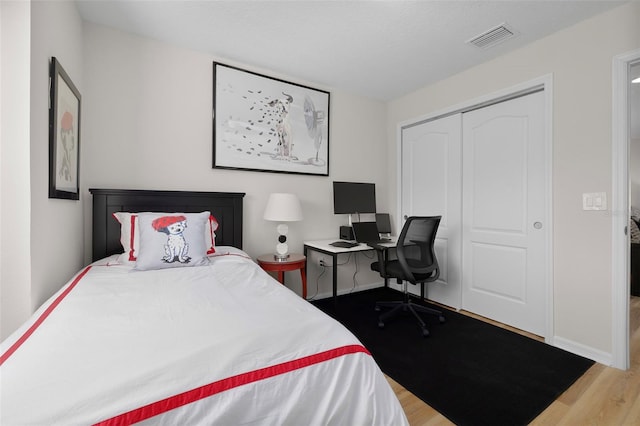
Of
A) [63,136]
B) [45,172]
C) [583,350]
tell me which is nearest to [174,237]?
[45,172]

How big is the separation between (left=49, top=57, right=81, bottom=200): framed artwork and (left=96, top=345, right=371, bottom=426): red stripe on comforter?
55.2 inches

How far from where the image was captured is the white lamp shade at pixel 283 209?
8.91 feet

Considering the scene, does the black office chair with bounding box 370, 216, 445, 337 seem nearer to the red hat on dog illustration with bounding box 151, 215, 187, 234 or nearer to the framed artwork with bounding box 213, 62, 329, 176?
the framed artwork with bounding box 213, 62, 329, 176

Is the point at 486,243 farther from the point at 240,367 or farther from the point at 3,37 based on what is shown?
the point at 3,37

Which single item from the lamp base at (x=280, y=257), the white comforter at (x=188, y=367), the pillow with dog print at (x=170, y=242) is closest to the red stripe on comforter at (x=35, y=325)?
the white comforter at (x=188, y=367)

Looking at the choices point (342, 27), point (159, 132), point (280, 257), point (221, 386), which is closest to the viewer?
point (221, 386)

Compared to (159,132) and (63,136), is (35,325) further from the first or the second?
(159,132)

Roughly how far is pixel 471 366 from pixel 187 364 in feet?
6.35

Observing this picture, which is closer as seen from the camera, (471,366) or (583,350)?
(471,366)

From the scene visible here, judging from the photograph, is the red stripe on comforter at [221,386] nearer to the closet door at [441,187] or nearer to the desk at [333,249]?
the desk at [333,249]

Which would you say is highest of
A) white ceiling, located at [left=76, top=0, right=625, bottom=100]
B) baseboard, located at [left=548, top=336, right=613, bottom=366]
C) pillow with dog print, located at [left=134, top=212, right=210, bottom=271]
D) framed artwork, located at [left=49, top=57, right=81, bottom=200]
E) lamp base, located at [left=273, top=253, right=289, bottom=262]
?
white ceiling, located at [left=76, top=0, right=625, bottom=100]

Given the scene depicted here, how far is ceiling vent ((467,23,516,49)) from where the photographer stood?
90.6 inches

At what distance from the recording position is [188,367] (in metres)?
0.79

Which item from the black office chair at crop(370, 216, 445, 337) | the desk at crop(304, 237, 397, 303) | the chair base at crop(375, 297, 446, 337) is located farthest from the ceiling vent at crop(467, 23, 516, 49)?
the chair base at crop(375, 297, 446, 337)
